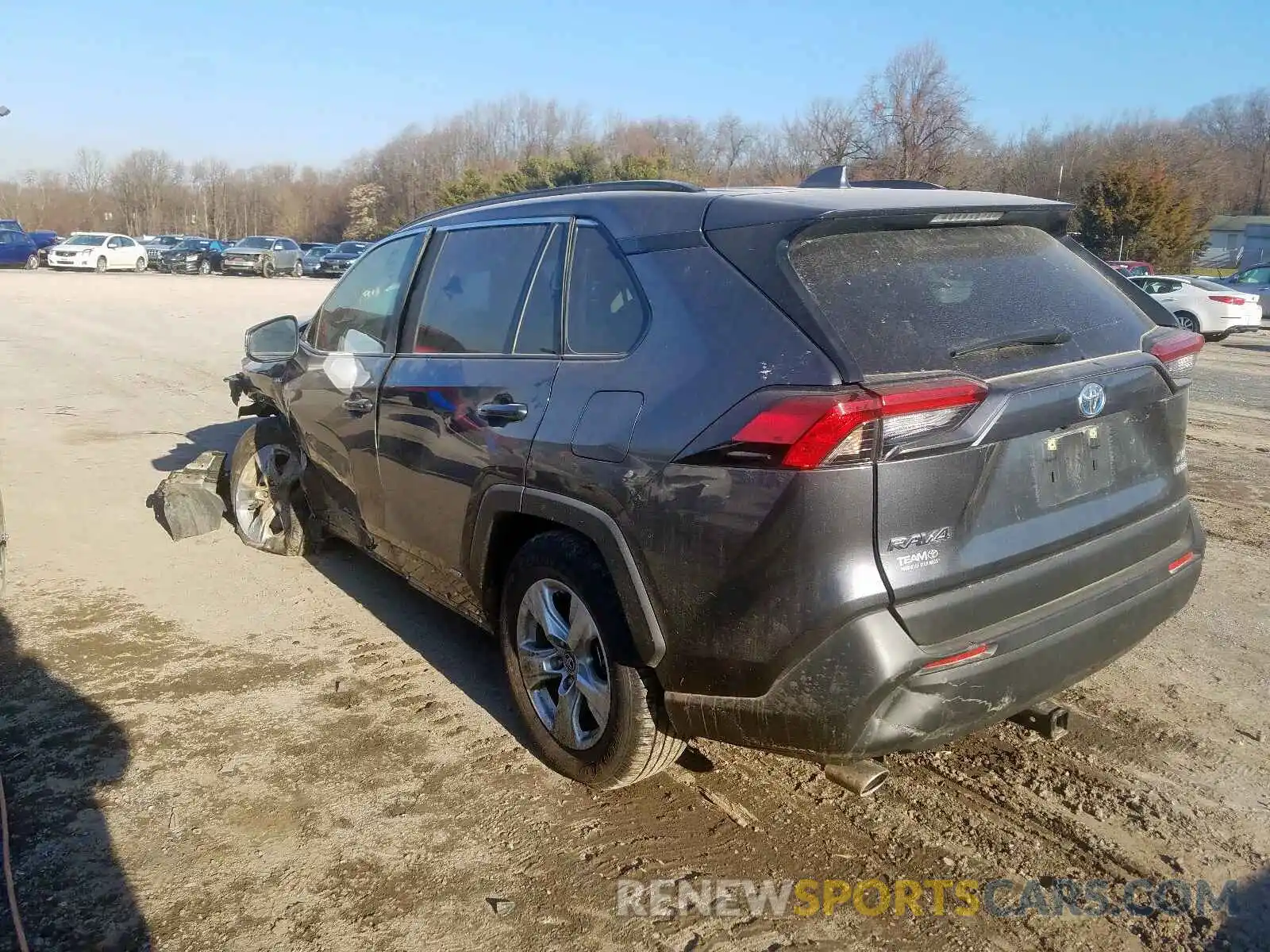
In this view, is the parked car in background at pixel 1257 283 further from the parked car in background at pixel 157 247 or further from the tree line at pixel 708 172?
the parked car in background at pixel 157 247

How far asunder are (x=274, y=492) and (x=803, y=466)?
4.16m

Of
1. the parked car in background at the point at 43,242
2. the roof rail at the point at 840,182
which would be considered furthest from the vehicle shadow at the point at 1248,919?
the parked car in background at the point at 43,242

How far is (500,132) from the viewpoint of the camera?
80.9 m

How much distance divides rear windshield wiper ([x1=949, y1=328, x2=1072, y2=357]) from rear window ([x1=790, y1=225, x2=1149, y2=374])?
0.01 meters

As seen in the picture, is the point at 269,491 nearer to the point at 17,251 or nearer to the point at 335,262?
the point at 335,262

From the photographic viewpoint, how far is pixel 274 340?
18.4ft

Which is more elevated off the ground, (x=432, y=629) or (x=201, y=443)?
(x=201, y=443)

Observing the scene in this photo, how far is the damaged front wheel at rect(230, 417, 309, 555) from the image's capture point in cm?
557

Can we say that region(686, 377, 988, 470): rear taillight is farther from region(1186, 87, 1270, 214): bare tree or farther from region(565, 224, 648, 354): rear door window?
region(1186, 87, 1270, 214): bare tree

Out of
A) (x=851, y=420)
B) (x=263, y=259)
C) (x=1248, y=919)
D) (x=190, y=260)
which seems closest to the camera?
(x=851, y=420)

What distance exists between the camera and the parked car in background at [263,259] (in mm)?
40344

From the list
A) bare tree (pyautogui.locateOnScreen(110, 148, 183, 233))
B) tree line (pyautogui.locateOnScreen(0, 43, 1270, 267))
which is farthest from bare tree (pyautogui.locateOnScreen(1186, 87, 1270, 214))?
bare tree (pyautogui.locateOnScreen(110, 148, 183, 233))

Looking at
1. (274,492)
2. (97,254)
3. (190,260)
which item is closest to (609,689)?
(274,492)

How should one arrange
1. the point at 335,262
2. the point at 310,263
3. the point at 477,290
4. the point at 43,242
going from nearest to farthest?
the point at 477,290, the point at 335,262, the point at 310,263, the point at 43,242
